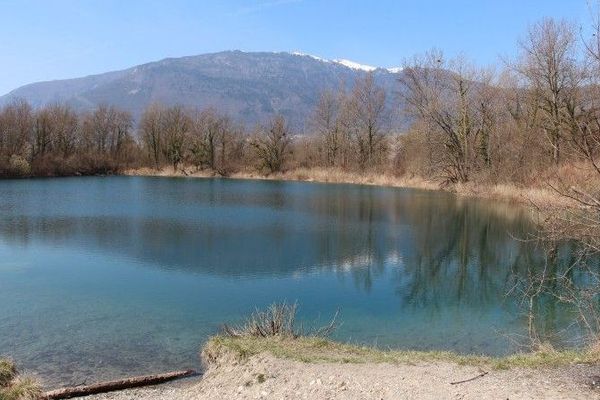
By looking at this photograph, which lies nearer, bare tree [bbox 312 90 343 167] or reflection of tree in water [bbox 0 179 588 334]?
reflection of tree in water [bbox 0 179 588 334]

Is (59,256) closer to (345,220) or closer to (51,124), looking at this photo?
(345,220)

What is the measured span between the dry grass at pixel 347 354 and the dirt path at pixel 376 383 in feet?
0.85

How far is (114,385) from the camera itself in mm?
8195

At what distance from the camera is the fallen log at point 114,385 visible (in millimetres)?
7721

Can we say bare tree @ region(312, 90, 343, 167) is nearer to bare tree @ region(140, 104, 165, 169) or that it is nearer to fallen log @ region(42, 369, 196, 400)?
bare tree @ region(140, 104, 165, 169)

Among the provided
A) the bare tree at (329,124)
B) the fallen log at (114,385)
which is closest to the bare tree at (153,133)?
the bare tree at (329,124)

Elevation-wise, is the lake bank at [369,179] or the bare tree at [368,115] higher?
the bare tree at [368,115]

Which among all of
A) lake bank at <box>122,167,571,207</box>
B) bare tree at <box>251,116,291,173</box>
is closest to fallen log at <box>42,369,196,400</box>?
lake bank at <box>122,167,571,207</box>

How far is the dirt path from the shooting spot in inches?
242

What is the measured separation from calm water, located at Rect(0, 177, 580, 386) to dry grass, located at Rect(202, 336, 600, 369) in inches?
45.9

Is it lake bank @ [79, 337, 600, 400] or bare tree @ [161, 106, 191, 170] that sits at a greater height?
bare tree @ [161, 106, 191, 170]

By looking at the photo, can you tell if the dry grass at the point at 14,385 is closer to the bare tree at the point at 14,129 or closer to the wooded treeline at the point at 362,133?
the wooded treeline at the point at 362,133

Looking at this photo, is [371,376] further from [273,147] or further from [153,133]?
[153,133]

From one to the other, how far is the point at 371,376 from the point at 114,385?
3.88 meters
